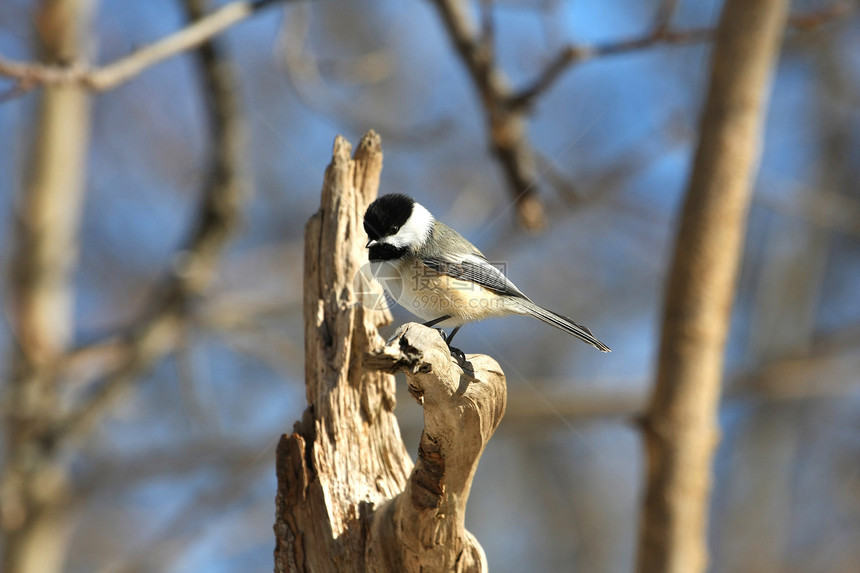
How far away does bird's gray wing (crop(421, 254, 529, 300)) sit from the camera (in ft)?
6.25

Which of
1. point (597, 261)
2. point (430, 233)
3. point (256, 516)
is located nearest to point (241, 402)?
point (256, 516)

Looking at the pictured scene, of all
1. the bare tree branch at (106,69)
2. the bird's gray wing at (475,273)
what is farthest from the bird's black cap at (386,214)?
the bare tree branch at (106,69)

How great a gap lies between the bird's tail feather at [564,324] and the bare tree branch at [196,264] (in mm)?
1838

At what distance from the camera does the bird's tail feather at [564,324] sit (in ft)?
5.12

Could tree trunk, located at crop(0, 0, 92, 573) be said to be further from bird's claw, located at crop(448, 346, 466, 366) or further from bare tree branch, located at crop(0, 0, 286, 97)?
bird's claw, located at crop(448, 346, 466, 366)

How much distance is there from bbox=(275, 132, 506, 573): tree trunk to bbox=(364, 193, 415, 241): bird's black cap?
9 centimetres

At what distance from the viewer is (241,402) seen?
591cm

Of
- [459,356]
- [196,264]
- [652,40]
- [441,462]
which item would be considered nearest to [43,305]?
[196,264]

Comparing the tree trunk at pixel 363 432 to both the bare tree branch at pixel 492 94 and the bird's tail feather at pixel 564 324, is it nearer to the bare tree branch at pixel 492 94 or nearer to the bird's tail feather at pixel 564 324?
the bird's tail feather at pixel 564 324

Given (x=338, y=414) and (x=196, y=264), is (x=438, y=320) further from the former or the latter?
(x=196, y=264)

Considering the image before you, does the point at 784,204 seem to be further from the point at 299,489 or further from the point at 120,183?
the point at 120,183

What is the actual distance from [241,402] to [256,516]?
84.5 inches

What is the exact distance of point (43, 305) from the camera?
3600 millimetres

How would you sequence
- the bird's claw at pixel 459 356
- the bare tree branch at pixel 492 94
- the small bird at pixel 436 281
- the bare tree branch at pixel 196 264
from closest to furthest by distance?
the bird's claw at pixel 459 356
the small bird at pixel 436 281
the bare tree branch at pixel 492 94
the bare tree branch at pixel 196 264
